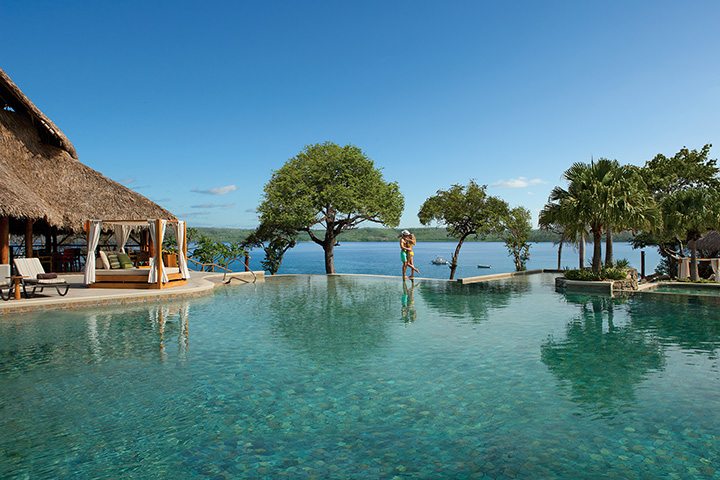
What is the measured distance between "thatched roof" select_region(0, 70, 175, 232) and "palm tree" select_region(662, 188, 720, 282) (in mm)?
21548

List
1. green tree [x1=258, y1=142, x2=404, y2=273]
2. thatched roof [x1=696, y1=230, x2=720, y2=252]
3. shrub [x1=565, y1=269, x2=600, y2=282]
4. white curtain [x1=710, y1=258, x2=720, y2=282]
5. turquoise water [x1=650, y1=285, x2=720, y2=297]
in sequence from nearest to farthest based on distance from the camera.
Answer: turquoise water [x1=650, y1=285, x2=720, y2=297] → shrub [x1=565, y1=269, x2=600, y2=282] → white curtain [x1=710, y1=258, x2=720, y2=282] → thatched roof [x1=696, y1=230, x2=720, y2=252] → green tree [x1=258, y1=142, x2=404, y2=273]

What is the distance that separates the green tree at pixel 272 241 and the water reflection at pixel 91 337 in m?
14.9

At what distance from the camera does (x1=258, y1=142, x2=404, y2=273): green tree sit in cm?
2395

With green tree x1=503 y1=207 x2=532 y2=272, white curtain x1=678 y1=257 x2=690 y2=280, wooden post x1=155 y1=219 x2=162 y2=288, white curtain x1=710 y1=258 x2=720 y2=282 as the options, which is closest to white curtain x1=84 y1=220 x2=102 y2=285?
wooden post x1=155 y1=219 x2=162 y2=288

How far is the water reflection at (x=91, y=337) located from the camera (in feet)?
23.8

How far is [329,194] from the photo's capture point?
2391cm

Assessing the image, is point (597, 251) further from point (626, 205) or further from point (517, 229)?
point (517, 229)

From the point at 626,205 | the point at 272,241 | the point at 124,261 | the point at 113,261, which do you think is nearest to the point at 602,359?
the point at 626,205

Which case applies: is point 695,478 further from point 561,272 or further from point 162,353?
point 561,272

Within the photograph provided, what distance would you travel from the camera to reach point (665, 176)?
77.8 ft

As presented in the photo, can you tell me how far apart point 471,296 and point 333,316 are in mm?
5585

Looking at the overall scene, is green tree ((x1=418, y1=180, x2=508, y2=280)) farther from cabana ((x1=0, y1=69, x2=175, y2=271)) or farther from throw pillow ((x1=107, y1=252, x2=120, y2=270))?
throw pillow ((x1=107, y1=252, x2=120, y2=270))

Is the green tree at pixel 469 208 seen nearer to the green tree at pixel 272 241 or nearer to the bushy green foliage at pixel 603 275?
the green tree at pixel 272 241

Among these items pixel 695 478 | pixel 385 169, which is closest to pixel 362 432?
pixel 695 478
